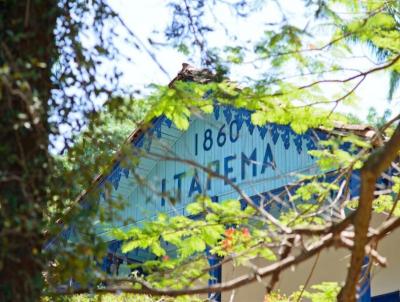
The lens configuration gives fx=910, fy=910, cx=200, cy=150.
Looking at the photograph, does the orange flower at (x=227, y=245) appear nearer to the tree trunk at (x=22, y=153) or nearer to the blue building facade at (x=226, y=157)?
the blue building facade at (x=226, y=157)

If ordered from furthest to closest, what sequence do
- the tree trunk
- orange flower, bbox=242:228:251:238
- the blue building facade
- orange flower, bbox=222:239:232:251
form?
1. the blue building facade
2. orange flower, bbox=222:239:232:251
3. orange flower, bbox=242:228:251:238
4. the tree trunk

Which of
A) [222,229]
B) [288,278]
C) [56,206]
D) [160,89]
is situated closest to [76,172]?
[56,206]

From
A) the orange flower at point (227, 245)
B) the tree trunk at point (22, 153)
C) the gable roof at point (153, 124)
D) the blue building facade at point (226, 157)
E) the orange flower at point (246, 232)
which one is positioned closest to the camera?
the tree trunk at point (22, 153)

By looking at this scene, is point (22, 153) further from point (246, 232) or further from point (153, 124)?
point (153, 124)

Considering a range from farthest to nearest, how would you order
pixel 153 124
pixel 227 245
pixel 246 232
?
pixel 153 124
pixel 227 245
pixel 246 232

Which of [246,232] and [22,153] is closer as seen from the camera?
[22,153]

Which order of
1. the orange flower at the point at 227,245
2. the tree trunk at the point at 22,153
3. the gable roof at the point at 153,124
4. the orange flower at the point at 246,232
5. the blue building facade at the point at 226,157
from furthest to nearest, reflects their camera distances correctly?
the blue building facade at the point at 226,157 → the orange flower at the point at 227,245 → the orange flower at the point at 246,232 → the gable roof at the point at 153,124 → the tree trunk at the point at 22,153

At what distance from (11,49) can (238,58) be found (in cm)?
207

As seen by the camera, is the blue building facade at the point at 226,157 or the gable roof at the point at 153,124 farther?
the blue building facade at the point at 226,157

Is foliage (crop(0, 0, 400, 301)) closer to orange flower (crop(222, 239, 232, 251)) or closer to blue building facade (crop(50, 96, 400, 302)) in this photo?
orange flower (crop(222, 239, 232, 251))

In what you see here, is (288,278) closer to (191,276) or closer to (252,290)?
(252,290)

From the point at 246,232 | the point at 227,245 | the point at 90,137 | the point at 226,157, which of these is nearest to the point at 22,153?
the point at 90,137

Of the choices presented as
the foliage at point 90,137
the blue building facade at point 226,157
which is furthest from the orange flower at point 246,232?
the blue building facade at point 226,157

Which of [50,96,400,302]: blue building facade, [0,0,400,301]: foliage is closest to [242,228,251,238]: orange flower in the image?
[0,0,400,301]: foliage
